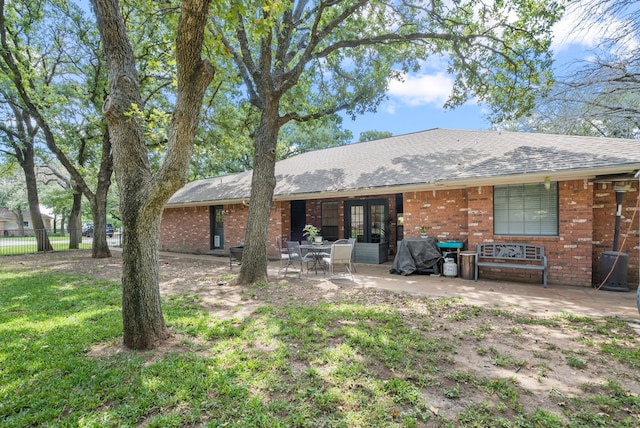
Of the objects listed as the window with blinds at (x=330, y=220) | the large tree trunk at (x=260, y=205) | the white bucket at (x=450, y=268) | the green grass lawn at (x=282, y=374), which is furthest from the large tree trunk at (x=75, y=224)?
the white bucket at (x=450, y=268)

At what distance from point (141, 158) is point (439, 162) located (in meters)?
7.88

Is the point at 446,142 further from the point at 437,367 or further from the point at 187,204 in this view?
the point at 187,204

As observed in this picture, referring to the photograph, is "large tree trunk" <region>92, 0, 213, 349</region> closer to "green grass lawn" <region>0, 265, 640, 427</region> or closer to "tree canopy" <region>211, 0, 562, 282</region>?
"green grass lawn" <region>0, 265, 640, 427</region>

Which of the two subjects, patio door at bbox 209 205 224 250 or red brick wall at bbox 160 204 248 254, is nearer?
red brick wall at bbox 160 204 248 254

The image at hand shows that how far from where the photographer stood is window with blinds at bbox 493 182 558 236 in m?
7.02

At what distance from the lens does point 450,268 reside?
7832 millimetres

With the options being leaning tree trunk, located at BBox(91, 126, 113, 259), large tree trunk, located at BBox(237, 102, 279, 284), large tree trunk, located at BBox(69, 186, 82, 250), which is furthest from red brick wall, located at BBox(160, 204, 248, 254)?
large tree trunk, located at BBox(237, 102, 279, 284)

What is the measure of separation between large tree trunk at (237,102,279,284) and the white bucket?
15.7 feet

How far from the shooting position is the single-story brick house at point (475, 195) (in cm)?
651

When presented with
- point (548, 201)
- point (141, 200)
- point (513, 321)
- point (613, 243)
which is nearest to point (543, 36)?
point (548, 201)

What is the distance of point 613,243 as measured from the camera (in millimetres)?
6402

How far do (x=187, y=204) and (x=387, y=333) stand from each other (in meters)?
A: 13.5

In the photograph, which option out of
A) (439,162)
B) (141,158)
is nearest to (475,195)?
(439,162)

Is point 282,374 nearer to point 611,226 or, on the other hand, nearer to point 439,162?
point 439,162
